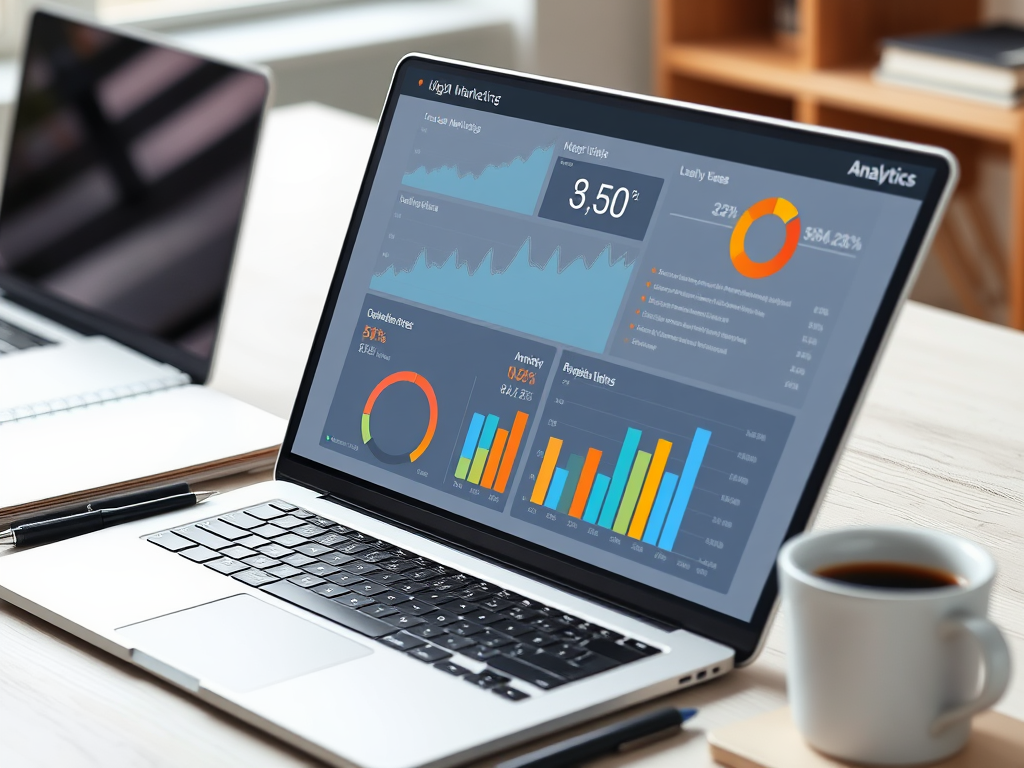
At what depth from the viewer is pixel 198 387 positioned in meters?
1.16

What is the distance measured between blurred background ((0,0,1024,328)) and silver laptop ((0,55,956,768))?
2.07m

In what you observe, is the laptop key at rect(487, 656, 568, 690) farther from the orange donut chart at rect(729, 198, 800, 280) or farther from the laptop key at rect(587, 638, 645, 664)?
the orange donut chart at rect(729, 198, 800, 280)

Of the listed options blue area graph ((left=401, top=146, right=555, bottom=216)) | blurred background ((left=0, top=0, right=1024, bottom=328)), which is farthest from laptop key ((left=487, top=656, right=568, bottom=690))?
blurred background ((left=0, top=0, right=1024, bottom=328))

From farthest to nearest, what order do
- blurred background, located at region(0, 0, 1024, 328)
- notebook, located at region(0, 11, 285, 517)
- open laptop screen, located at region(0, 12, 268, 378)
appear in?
blurred background, located at region(0, 0, 1024, 328), open laptop screen, located at region(0, 12, 268, 378), notebook, located at region(0, 11, 285, 517)

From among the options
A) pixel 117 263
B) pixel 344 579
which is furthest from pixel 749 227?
pixel 117 263

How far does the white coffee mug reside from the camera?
0.59m

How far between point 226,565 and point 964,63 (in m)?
2.24

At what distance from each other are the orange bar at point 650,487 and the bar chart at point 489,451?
0.32 ft

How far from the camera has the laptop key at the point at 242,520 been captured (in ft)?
2.94

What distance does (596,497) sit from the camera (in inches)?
31.4

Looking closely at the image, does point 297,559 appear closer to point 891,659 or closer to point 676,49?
point 891,659

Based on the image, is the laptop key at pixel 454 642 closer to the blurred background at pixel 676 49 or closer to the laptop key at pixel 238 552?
the laptop key at pixel 238 552

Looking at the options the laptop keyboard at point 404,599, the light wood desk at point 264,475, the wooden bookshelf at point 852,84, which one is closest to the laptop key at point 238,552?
the laptop keyboard at point 404,599

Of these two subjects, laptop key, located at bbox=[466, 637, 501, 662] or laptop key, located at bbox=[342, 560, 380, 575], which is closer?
laptop key, located at bbox=[466, 637, 501, 662]
